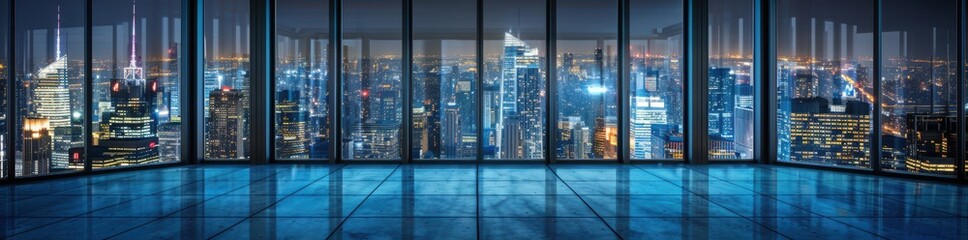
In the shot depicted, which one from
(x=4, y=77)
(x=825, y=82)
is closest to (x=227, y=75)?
(x=4, y=77)

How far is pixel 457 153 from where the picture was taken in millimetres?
8227

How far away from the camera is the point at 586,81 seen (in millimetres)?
8148

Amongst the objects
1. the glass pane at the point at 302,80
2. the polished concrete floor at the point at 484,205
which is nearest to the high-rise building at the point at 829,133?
the polished concrete floor at the point at 484,205

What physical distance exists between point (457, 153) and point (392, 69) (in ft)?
5.18

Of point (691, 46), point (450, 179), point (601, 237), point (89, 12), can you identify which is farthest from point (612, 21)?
point (89, 12)

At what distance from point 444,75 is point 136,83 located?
4247 millimetres

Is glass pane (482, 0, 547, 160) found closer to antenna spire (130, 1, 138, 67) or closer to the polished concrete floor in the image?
the polished concrete floor

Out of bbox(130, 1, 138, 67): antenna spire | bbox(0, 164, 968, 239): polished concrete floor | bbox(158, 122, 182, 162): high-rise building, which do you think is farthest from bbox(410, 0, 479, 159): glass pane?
bbox(130, 1, 138, 67): antenna spire

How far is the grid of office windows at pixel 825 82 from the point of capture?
721 cm

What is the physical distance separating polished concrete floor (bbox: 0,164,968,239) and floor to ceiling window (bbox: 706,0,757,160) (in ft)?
3.44

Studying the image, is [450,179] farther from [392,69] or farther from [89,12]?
[89,12]

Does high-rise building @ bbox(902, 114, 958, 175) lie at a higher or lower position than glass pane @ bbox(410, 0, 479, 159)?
lower

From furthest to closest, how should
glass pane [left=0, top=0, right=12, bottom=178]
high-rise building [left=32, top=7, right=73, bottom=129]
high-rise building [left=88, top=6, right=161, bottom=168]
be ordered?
high-rise building [left=88, top=6, right=161, bottom=168]
high-rise building [left=32, top=7, right=73, bottom=129]
glass pane [left=0, top=0, right=12, bottom=178]

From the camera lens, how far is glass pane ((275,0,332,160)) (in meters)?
8.16
